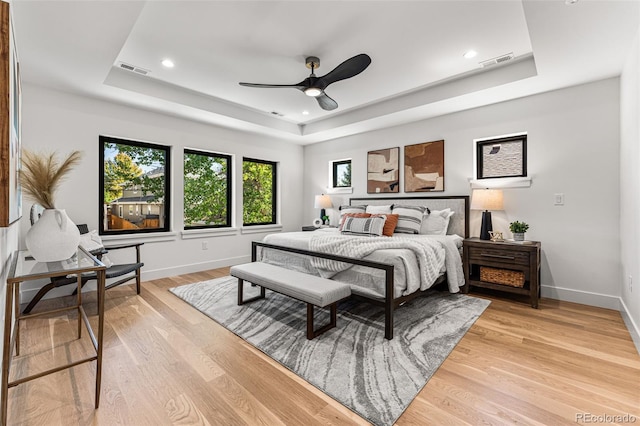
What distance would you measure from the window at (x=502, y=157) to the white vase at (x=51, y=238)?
4402mm

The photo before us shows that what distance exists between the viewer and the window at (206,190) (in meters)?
4.77

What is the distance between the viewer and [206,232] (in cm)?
484

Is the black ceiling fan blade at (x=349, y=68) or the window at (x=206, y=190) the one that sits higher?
the black ceiling fan blade at (x=349, y=68)

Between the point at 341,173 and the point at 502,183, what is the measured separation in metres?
2.82

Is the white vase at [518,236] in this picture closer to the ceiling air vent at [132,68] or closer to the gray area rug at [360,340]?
the gray area rug at [360,340]

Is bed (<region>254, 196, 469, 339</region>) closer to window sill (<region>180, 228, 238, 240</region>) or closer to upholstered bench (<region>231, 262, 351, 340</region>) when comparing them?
upholstered bench (<region>231, 262, 351, 340</region>)

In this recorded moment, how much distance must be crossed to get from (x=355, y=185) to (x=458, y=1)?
135 inches

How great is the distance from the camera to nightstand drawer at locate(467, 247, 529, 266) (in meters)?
3.19

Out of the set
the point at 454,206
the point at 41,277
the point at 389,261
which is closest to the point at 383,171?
the point at 454,206

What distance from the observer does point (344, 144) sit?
5.62 meters

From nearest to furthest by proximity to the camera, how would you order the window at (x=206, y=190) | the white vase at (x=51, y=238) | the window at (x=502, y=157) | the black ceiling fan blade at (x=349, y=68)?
the white vase at (x=51, y=238) → the black ceiling fan blade at (x=349, y=68) → the window at (x=502, y=157) → the window at (x=206, y=190)

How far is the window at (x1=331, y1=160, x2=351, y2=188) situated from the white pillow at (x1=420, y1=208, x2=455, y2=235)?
1.89 metres

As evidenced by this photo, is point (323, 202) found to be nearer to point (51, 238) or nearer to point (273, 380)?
point (273, 380)

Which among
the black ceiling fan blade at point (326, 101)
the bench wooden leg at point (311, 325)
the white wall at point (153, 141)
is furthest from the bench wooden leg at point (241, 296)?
the black ceiling fan blade at point (326, 101)
